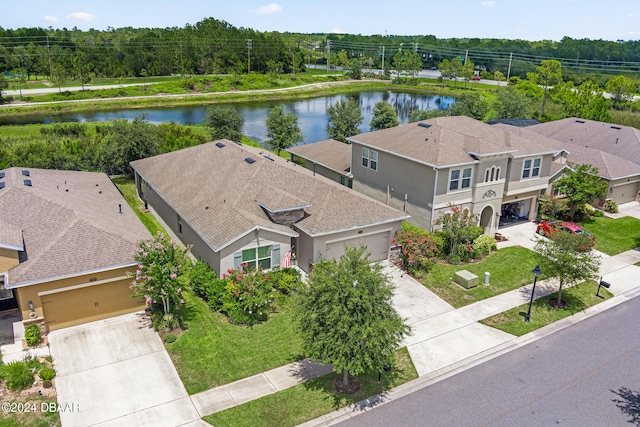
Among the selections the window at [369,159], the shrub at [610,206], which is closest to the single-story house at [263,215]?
the window at [369,159]

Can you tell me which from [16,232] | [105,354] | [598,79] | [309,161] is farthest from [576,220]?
[598,79]

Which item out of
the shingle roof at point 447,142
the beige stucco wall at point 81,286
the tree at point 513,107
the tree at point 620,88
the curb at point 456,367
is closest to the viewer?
the curb at point 456,367

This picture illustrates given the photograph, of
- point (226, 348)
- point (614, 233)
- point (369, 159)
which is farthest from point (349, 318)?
point (614, 233)

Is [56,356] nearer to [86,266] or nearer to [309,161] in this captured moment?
[86,266]

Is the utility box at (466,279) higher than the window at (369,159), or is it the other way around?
the window at (369,159)

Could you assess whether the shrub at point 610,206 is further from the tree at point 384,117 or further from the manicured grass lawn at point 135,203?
the manicured grass lawn at point 135,203

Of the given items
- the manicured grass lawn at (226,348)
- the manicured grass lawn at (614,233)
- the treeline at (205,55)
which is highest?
the treeline at (205,55)

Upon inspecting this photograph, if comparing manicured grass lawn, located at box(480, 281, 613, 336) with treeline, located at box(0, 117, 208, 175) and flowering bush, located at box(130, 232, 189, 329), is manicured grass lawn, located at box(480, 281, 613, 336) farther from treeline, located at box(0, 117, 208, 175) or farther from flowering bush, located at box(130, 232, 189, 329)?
treeline, located at box(0, 117, 208, 175)
